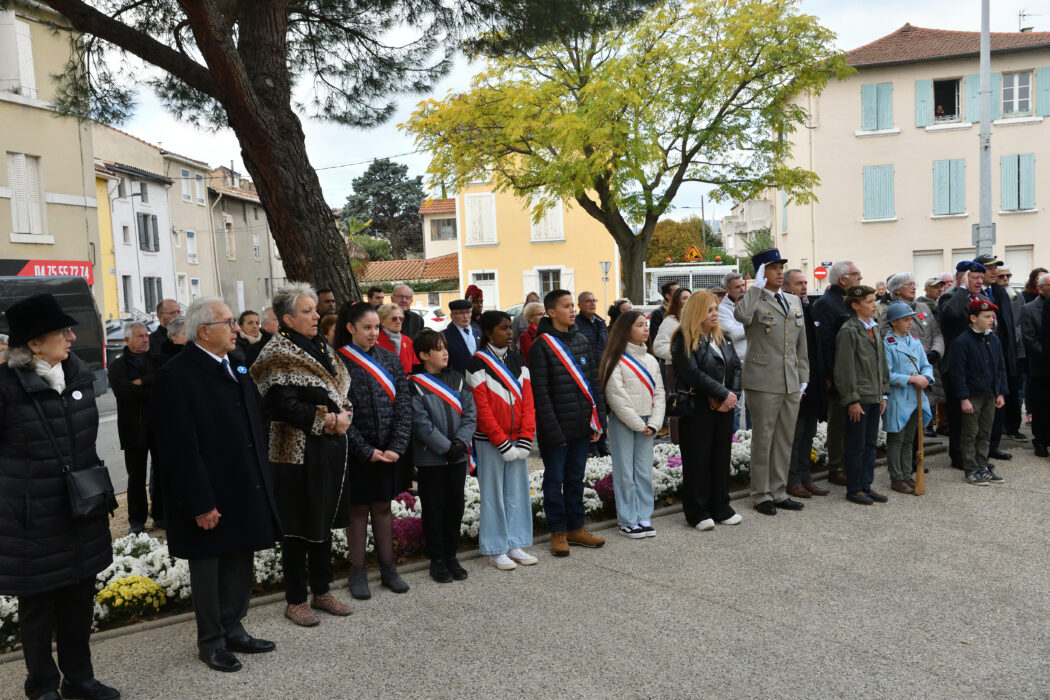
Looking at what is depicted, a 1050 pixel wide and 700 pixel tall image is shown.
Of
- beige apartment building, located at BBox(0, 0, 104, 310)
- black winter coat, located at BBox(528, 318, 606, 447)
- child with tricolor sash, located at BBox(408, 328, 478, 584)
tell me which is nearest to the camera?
child with tricolor sash, located at BBox(408, 328, 478, 584)

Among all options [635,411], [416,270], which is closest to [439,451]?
[635,411]

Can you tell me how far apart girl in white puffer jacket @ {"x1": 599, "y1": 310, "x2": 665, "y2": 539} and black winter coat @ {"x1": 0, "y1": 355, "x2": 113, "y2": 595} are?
154 inches

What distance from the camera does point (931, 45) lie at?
107 ft

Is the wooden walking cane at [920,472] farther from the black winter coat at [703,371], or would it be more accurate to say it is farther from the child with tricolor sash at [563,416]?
the child with tricolor sash at [563,416]

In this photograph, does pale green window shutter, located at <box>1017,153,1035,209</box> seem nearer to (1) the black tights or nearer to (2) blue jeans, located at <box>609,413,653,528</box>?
(2) blue jeans, located at <box>609,413,653,528</box>

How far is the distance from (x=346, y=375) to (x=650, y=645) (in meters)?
2.34

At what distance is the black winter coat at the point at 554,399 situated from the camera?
6.31 meters

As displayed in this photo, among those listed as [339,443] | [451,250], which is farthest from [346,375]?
[451,250]

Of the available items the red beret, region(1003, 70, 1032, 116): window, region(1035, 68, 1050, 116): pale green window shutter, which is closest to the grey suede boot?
the red beret

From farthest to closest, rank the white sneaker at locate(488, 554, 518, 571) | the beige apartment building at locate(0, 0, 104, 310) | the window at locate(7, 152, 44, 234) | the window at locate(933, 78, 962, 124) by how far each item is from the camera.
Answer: the window at locate(933, 78, 962, 124), the window at locate(7, 152, 44, 234), the beige apartment building at locate(0, 0, 104, 310), the white sneaker at locate(488, 554, 518, 571)

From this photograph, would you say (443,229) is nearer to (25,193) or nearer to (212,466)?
(25,193)

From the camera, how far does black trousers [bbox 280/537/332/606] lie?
5074 mm

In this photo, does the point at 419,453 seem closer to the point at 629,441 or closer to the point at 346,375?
the point at 346,375

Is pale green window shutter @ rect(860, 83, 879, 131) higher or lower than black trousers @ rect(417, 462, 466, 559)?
higher
